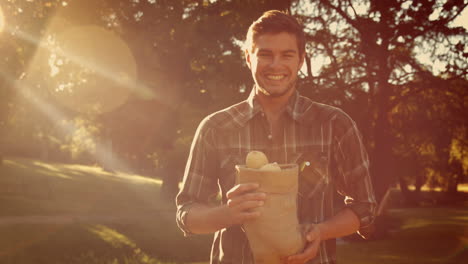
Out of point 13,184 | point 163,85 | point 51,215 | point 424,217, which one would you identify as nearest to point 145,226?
point 51,215

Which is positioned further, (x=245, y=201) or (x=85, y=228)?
(x=85, y=228)

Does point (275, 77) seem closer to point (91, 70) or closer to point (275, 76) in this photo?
point (275, 76)

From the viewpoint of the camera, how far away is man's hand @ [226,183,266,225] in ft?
7.04

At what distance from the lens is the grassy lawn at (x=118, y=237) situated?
44.6 feet

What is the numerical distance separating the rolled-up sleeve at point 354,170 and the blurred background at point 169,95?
10.8 meters

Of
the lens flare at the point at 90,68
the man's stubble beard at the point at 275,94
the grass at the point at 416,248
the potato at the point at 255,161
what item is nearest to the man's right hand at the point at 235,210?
the potato at the point at 255,161

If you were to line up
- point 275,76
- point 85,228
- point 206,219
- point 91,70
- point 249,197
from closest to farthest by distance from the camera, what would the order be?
point 249,197 → point 206,219 → point 275,76 → point 85,228 → point 91,70

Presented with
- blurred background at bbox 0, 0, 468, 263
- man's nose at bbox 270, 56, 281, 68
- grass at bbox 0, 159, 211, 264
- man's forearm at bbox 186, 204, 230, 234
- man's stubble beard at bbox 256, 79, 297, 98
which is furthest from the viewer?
blurred background at bbox 0, 0, 468, 263

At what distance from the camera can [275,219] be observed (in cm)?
218

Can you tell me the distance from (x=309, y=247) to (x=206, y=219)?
0.56 meters

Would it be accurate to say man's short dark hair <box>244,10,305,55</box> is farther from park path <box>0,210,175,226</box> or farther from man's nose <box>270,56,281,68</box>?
park path <box>0,210,175,226</box>

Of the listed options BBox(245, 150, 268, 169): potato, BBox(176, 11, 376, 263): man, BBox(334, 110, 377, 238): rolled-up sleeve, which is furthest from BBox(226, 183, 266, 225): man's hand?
BBox(334, 110, 377, 238): rolled-up sleeve

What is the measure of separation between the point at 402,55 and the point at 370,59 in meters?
1.68

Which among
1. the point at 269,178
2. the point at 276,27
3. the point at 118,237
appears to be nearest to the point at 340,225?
the point at 269,178
